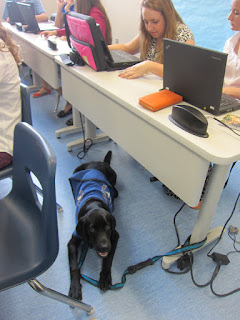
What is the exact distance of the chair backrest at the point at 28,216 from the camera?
0.74 m

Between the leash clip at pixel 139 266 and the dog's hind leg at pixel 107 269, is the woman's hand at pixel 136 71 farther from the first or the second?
the leash clip at pixel 139 266

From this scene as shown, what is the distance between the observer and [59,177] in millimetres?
1885

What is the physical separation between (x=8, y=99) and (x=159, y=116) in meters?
0.73

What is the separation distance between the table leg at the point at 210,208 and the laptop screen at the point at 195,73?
0.26 m

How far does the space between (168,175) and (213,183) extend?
182 millimetres

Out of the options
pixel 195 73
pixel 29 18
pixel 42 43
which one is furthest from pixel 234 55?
pixel 29 18

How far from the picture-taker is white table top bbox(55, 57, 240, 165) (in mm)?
861

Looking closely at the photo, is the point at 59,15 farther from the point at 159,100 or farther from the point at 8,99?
the point at 159,100

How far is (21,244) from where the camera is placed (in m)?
0.88

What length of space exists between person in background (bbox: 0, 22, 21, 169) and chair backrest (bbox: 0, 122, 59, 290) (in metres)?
0.27

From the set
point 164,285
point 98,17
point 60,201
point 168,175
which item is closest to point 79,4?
point 98,17

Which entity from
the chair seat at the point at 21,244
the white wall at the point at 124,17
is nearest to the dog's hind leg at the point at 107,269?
the chair seat at the point at 21,244

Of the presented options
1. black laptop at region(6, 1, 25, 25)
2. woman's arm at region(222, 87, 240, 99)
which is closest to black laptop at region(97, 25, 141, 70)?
woman's arm at region(222, 87, 240, 99)

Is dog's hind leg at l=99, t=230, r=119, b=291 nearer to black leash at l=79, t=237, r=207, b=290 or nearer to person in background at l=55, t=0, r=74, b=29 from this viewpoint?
black leash at l=79, t=237, r=207, b=290
